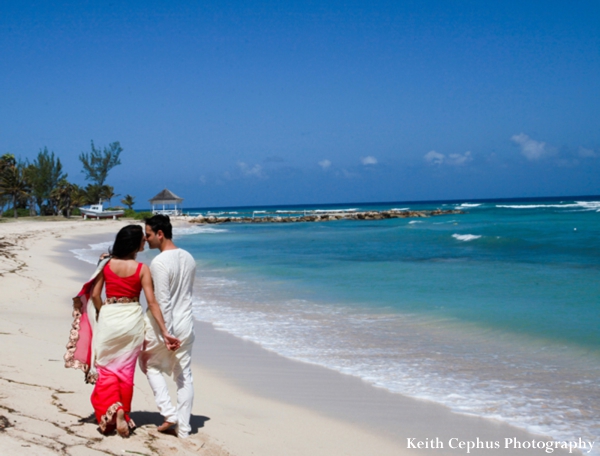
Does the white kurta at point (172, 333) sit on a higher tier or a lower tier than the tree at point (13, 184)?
lower

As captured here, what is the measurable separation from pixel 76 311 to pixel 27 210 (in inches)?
2028

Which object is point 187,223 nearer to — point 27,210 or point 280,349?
point 27,210

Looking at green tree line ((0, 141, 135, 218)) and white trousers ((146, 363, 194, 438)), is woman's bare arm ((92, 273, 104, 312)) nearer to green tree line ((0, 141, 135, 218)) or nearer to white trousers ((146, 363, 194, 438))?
white trousers ((146, 363, 194, 438))

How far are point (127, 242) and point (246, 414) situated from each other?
182 centimetres

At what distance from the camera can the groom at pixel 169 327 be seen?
3.64m

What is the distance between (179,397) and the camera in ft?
12.4

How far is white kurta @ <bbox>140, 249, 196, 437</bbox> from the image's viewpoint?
3.64 metres

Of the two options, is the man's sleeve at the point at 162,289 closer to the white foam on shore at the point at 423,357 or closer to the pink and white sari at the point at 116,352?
the pink and white sari at the point at 116,352

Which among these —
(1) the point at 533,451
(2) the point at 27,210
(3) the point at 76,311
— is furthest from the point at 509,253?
(2) the point at 27,210

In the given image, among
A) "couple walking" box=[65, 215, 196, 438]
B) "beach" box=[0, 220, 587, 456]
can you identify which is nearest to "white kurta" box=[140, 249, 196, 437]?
"couple walking" box=[65, 215, 196, 438]

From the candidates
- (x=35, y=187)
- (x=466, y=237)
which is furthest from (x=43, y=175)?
(x=466, y=237)

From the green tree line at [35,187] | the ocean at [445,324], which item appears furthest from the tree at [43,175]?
the ocean at [445,324]

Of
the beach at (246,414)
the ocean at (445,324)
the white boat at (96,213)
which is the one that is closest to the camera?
the beach at (246,414)

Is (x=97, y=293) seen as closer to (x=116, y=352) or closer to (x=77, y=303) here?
(x=77, y=303)
